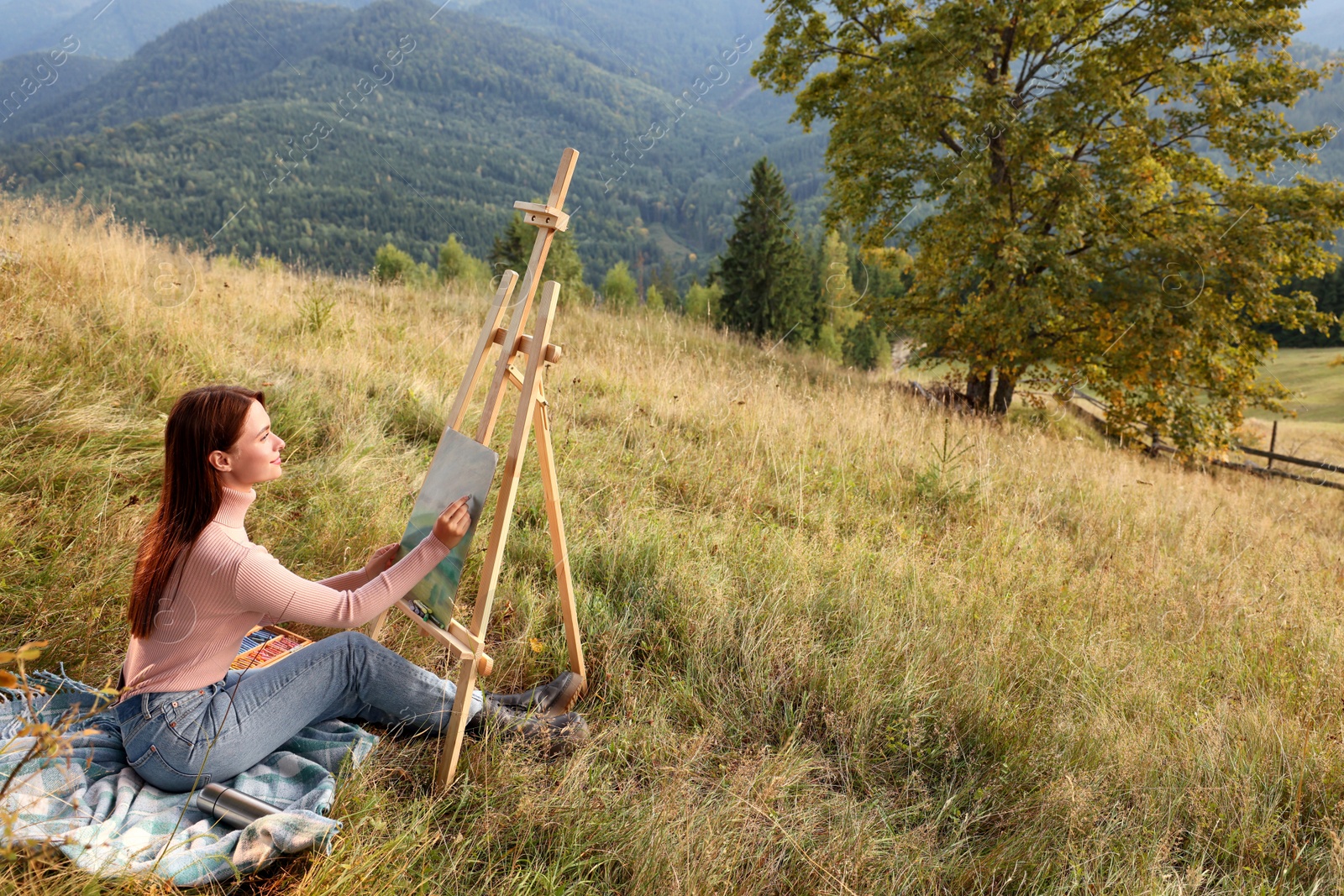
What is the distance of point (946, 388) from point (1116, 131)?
4.70 metres

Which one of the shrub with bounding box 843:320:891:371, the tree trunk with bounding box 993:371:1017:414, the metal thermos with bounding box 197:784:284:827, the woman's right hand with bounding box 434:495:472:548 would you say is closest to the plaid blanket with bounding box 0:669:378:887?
the metal thermos with bounding box 197:784:284:827

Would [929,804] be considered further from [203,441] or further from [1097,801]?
[203,441]

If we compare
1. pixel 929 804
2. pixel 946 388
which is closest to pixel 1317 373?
pixel 946 388

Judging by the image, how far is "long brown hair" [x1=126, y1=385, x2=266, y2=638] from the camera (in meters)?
1.95

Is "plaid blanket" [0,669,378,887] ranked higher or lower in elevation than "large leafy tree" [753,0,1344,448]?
lower

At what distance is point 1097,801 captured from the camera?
2.35 meters

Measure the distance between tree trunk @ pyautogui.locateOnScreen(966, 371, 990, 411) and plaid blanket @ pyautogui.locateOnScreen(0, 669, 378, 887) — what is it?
36.9 feet

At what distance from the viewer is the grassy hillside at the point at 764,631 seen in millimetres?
Result: 2129

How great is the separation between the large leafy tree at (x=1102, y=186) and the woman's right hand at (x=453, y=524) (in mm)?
9611

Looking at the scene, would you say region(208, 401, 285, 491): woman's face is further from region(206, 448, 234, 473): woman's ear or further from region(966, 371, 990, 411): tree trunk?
region(966, 371, 990, 411): tree trunk

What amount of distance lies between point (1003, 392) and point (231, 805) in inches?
495

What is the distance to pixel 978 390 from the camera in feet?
41.9

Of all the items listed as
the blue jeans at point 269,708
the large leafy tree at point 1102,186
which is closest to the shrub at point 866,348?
the large leafy tree at point 1102,186

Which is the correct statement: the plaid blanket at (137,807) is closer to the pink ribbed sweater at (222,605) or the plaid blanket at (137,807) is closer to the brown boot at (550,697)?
the pink ribbed sweater at (222,605)
